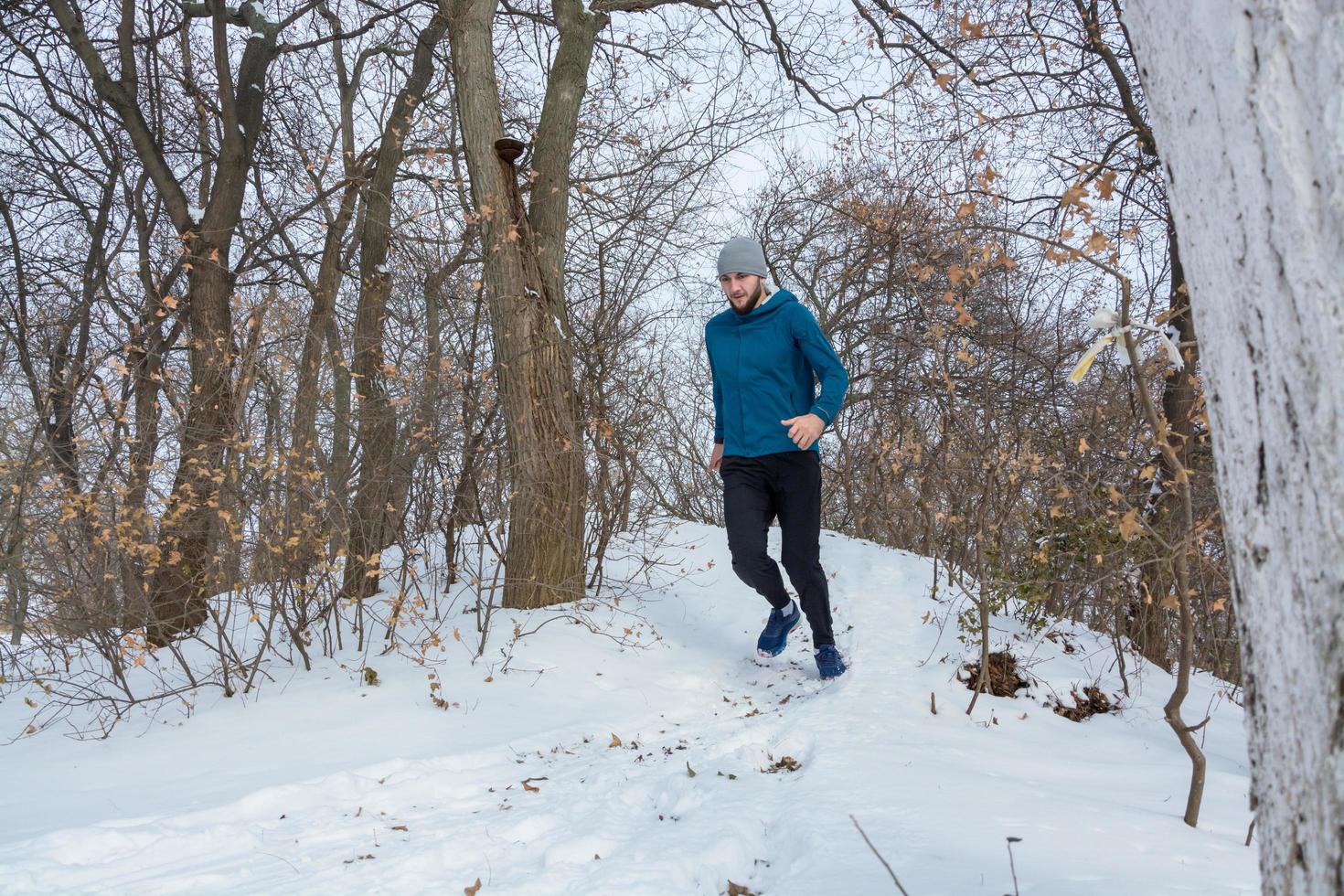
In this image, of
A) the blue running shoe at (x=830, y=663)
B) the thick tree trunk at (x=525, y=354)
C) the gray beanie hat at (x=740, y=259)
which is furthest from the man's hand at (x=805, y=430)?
the thick tree trunk at (x=525, y=354)

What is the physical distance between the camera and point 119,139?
32.8 feet

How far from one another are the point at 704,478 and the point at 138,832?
9.85m

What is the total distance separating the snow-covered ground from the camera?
2412mm

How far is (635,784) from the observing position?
3.26m

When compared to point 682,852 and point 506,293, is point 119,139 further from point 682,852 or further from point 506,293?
point 682,852

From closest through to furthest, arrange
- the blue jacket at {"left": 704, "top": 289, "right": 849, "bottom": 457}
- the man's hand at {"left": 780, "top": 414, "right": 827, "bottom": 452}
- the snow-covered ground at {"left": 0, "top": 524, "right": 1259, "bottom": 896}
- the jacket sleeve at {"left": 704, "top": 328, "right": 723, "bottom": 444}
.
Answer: the snow-covered ground at {"left": 0, "top": 524, "right": 1259, "bottom": 896}, the man's hand at {"left": 780, "top": 414, "right": 827, "bottom": 452}, the blue jacket at {"left": 704, "top": 289, "right": 849, "bottom": 457}, the jacket sleeve at {"left": 704, "top": 328, "right": 723, "bottom": 444}

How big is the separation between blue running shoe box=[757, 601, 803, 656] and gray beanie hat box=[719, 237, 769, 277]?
1.72 meters

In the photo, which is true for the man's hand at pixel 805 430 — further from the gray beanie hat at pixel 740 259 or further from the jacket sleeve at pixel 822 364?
the gray beanie hat at pixel 740 259

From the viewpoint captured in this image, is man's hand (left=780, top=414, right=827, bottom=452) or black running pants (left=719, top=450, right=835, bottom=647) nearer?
man's hand (left=780, top=414, right=827, bottom=452)

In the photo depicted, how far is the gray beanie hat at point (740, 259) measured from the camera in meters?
4.45

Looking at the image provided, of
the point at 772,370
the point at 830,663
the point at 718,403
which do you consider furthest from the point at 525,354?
the point at 830,663

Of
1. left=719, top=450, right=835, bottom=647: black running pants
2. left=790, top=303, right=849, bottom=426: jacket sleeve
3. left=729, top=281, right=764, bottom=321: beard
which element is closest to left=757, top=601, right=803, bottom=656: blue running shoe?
left=719, top=450, right=835, bottom=647: black running pants

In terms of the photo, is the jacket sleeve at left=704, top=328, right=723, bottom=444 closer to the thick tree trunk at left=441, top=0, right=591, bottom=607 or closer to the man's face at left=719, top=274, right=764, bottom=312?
the man's face at left=719, top=274, right=764, bottom=312

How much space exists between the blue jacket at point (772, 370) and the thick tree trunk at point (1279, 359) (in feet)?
10.3
